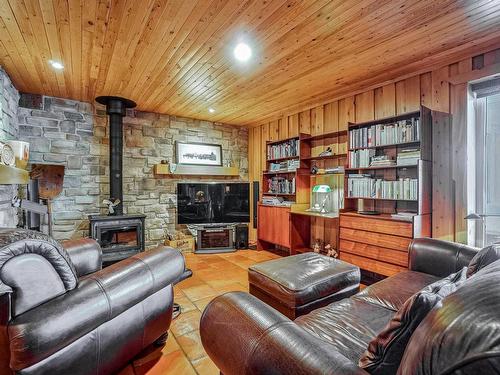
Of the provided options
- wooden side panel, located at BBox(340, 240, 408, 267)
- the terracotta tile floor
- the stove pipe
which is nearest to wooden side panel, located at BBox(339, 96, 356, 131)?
wooden side panel, located at BBox(340, 240, 408, 267)

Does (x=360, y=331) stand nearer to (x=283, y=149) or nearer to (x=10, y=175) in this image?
(x=10, y=175)

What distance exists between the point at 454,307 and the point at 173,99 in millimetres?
4015

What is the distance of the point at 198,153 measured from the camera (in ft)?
16.4

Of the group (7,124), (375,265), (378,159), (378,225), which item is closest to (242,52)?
(378,159)

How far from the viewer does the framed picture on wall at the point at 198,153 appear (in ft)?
15.7

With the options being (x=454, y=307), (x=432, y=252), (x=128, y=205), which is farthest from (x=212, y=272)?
(x=454, y=307)

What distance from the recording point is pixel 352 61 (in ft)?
9.02

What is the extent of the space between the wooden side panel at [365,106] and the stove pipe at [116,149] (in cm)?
327

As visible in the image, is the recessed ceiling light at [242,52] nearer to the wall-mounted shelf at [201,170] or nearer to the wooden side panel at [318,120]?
the wooden side panel at [318,120]

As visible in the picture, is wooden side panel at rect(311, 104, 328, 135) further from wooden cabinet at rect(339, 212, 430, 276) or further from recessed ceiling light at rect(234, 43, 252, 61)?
recessed ceiling light at rect(234, 43, 252, 61)

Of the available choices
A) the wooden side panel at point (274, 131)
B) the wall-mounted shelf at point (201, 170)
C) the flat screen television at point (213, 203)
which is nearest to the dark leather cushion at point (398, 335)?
the flat screen television at point (213, 203)

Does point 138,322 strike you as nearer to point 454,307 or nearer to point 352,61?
point 454,307

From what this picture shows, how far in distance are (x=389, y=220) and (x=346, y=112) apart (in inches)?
66.7

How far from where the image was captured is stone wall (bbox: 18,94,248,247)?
3.82 metres
